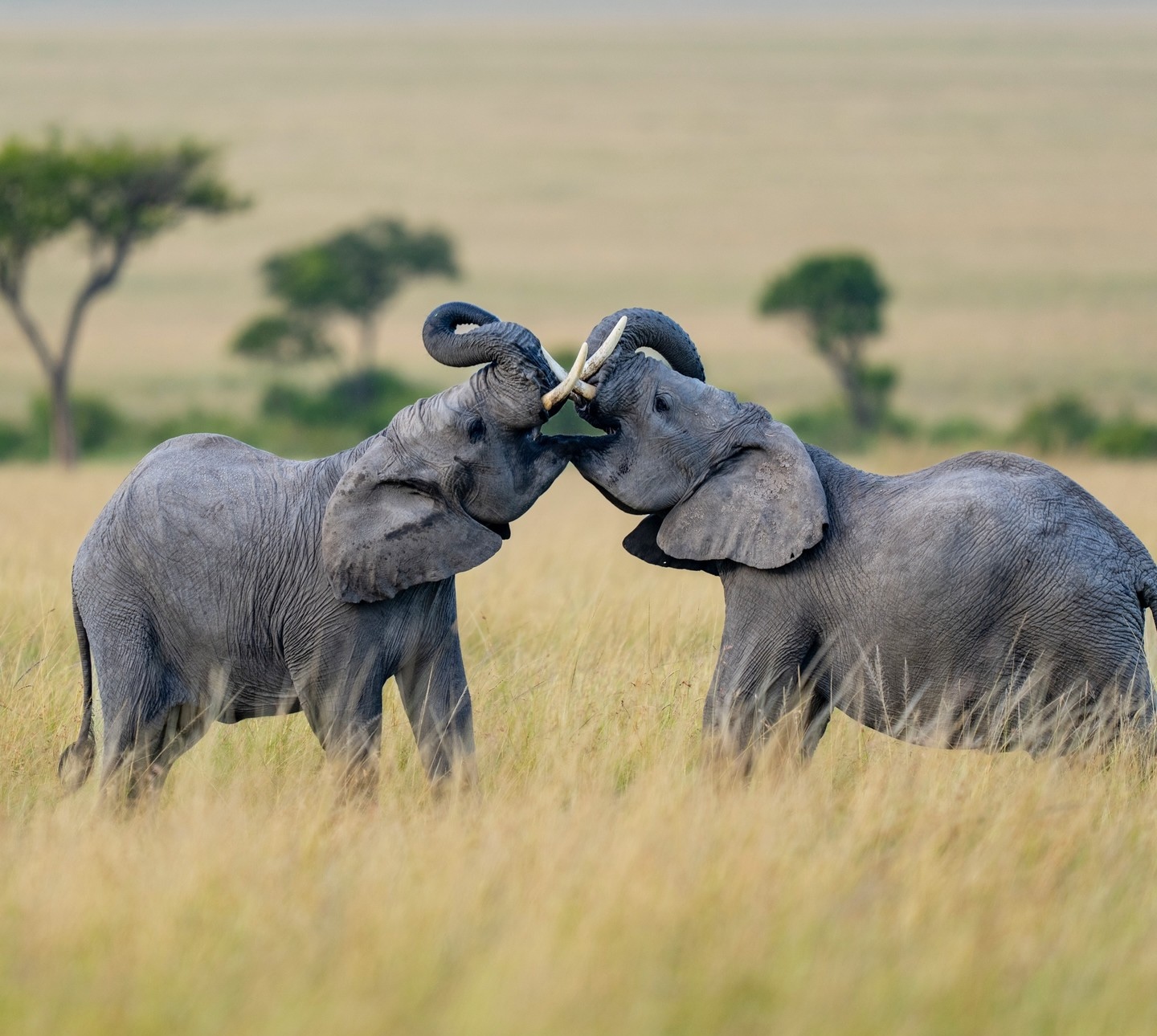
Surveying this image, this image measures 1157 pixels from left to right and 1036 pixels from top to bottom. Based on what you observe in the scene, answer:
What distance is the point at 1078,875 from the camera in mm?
4945

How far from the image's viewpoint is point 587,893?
4539 mm

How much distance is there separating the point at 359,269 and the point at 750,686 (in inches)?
1408

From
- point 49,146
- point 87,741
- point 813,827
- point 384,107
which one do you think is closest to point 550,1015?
point 813,827

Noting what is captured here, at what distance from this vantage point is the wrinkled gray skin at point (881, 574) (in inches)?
226

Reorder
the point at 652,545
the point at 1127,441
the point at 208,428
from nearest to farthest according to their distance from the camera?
the point at 652,545
the point at 1127,441
the point at 208,428

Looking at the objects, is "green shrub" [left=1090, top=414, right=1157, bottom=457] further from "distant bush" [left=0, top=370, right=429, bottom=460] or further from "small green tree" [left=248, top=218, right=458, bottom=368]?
"small green tree" [left=248, top=218, right=458, bottom=368]

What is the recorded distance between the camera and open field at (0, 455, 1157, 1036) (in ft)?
13.1

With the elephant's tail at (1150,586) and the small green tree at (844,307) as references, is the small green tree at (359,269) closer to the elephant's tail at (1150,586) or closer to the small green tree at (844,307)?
the small green tree at (844,307)

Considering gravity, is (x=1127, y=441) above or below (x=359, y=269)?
below

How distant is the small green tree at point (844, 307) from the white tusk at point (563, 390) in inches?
1259

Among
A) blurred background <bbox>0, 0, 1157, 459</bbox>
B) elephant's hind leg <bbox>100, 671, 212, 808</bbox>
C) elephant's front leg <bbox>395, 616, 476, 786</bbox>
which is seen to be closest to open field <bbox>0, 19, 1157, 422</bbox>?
blurred background <bbox>0, 0, 1157, 459</bbox>

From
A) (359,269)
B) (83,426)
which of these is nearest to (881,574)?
(83,426)

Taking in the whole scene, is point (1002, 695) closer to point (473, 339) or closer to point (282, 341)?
point (473, 339)

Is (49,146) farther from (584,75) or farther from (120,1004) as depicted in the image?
(584,75)
